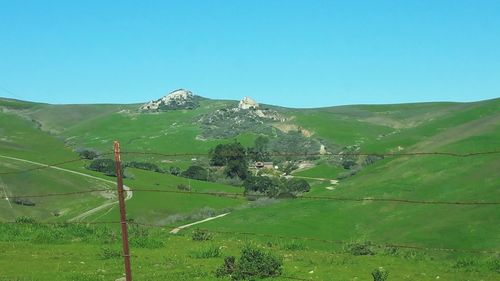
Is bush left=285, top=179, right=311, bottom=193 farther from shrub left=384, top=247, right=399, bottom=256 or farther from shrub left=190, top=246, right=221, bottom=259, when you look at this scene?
shrub left=190, top=246, right=221, bottom=259

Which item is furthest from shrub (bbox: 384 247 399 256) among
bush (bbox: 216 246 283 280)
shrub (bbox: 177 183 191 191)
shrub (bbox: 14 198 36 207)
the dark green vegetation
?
shrub (bbox: 177 183 191 191)

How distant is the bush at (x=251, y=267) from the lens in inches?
741

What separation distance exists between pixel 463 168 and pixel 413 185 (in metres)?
5.18

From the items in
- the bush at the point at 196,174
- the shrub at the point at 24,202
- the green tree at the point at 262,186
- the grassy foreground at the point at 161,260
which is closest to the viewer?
the grassy foreground at the point at 161,260

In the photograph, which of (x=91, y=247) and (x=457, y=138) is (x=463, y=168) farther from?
(x=91, y=247)

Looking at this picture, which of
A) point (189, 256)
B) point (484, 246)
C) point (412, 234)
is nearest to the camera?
point (189, 256)

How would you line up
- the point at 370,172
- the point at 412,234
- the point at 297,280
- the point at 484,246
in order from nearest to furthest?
1. the point at 297,280
2. the point at 484,246
3. the point at 412,234
4. the point at 370,172

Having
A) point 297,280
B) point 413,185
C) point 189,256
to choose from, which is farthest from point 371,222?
point 297,280

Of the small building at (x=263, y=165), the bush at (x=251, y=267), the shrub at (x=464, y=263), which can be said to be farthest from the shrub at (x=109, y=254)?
the small building at (x=263, y=165)

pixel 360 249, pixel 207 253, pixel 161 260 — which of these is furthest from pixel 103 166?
pixel 161 260

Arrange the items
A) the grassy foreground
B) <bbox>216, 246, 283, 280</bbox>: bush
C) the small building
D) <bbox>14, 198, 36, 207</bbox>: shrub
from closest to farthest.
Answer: <bbox>216, 246, 283, 280</bbox>: bush → the grassy foreground → <bbox>14, 198, 36, 207</bbox>: shrub → the small building

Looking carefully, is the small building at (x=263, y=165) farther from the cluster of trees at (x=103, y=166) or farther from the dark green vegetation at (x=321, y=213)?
the cluster of trees at (x=103, y=166)

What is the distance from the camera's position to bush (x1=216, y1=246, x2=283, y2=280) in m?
18.8

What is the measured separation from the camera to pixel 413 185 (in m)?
64.2
